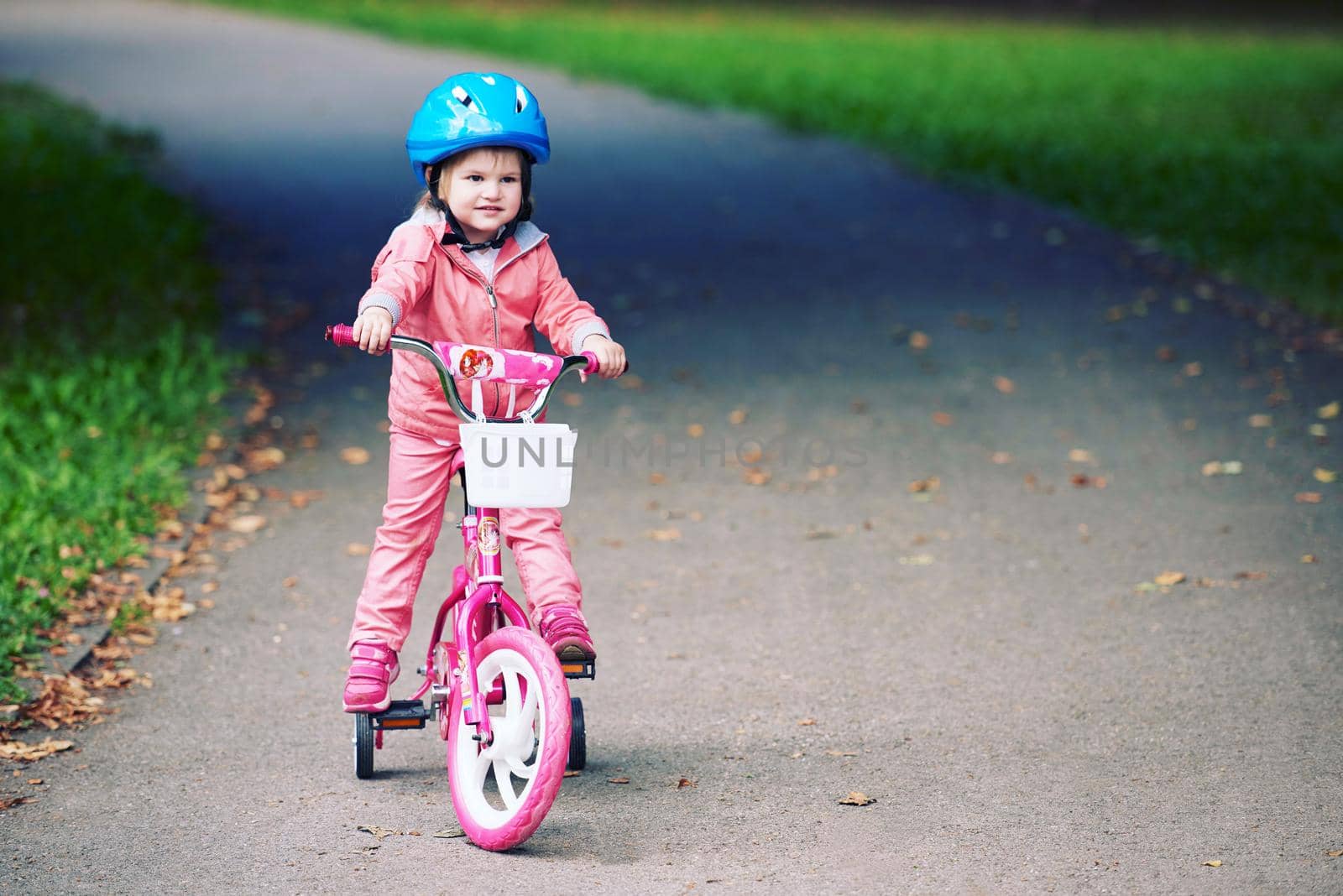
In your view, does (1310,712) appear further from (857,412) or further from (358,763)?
(857,412)

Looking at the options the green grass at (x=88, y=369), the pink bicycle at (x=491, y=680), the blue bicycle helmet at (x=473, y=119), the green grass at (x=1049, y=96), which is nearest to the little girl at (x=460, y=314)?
the blue bicycle helmet at (x=473, y=119)

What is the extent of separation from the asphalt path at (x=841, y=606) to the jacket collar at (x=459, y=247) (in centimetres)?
140

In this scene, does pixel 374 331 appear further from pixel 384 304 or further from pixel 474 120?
pixel 474 120

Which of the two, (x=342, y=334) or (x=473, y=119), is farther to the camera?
(x=473, y=119)

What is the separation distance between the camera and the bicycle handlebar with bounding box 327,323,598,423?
3592mm

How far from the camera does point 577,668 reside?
3949 mm

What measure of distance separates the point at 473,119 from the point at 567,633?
4.07ft

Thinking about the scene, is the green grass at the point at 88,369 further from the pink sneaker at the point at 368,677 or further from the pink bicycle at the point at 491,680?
the pink bicycle at the point at 491,680

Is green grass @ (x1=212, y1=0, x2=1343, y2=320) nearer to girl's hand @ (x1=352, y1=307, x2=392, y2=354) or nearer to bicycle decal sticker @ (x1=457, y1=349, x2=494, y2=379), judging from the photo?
bicycle decal sticker @ (x1=457, y1=349, x2=494, y2=379)

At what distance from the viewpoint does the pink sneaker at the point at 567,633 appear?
3928 mm

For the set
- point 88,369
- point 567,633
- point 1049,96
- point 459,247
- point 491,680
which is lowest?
point 491,680

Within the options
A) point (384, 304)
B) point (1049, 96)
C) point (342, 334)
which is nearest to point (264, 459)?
point (384, 304)

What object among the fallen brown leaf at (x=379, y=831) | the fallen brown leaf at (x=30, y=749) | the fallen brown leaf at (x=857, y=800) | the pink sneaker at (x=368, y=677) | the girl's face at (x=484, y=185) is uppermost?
the girl's face at (x=484, y=185)

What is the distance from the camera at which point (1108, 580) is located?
19.5 ft
